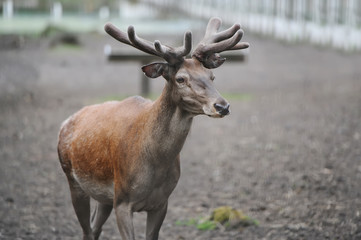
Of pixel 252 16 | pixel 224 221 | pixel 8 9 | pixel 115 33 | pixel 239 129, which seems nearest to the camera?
pixel 115 33

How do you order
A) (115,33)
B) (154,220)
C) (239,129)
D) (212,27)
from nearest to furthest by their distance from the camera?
→ (115,33)
(154,220)
(212,27)
(239,129)

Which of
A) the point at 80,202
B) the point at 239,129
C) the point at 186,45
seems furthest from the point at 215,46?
the point at 239,129

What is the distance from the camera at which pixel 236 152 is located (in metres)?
9.15

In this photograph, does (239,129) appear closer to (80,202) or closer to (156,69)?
(80,202)

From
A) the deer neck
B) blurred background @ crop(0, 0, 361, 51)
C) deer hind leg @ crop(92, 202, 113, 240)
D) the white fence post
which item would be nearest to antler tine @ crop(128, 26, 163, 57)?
the deer neck

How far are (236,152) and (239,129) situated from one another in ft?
4.73

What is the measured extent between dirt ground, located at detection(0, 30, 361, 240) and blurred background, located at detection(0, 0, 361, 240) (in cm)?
2

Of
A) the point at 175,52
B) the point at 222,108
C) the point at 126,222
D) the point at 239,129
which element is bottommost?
the point at 239,129

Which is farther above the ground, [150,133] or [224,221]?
[150,133]

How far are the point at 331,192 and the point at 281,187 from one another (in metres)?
0.72

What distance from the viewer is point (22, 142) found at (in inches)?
372

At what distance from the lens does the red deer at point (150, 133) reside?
433cm

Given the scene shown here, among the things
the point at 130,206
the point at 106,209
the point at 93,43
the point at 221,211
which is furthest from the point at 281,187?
the point at 93,43

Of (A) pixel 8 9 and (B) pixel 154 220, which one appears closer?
(B) pixel 154 220
